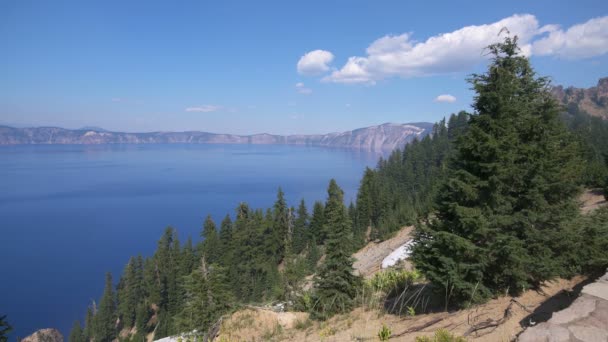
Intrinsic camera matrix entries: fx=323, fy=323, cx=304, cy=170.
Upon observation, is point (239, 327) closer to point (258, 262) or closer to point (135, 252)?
point (258, 262)

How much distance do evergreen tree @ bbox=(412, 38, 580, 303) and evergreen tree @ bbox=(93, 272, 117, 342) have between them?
177 ft

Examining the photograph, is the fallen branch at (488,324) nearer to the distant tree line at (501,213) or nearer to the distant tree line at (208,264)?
the distant tree line at (501,213)

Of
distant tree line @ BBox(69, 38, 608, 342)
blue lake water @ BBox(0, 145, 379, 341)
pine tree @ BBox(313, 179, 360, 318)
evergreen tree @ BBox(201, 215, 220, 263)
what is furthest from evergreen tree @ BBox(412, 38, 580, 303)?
blue lake water @ BBox(0, 145, 379, 341)

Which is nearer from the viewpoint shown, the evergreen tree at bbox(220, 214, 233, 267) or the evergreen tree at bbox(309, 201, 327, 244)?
the evergreen tree at bbox(220, 214, 233, 267)

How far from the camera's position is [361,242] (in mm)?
47281

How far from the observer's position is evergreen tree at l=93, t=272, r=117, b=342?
47.1 meters

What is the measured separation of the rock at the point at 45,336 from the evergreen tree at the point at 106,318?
4.42 metres

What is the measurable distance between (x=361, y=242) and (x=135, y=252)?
48.4 metres

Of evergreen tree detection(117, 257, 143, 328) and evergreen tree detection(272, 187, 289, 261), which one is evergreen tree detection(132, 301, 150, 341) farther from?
evergreen tree detection(272, 187, 289, 261)

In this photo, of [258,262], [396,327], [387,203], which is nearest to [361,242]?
[387,203]

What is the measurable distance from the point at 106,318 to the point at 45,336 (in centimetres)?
718

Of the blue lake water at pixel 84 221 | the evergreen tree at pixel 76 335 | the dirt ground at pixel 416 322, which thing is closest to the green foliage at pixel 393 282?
the dirt ground at pixel 416 322

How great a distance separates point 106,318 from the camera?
48281mm

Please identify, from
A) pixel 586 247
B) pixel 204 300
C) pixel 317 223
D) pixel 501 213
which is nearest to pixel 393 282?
pixel 501 213
